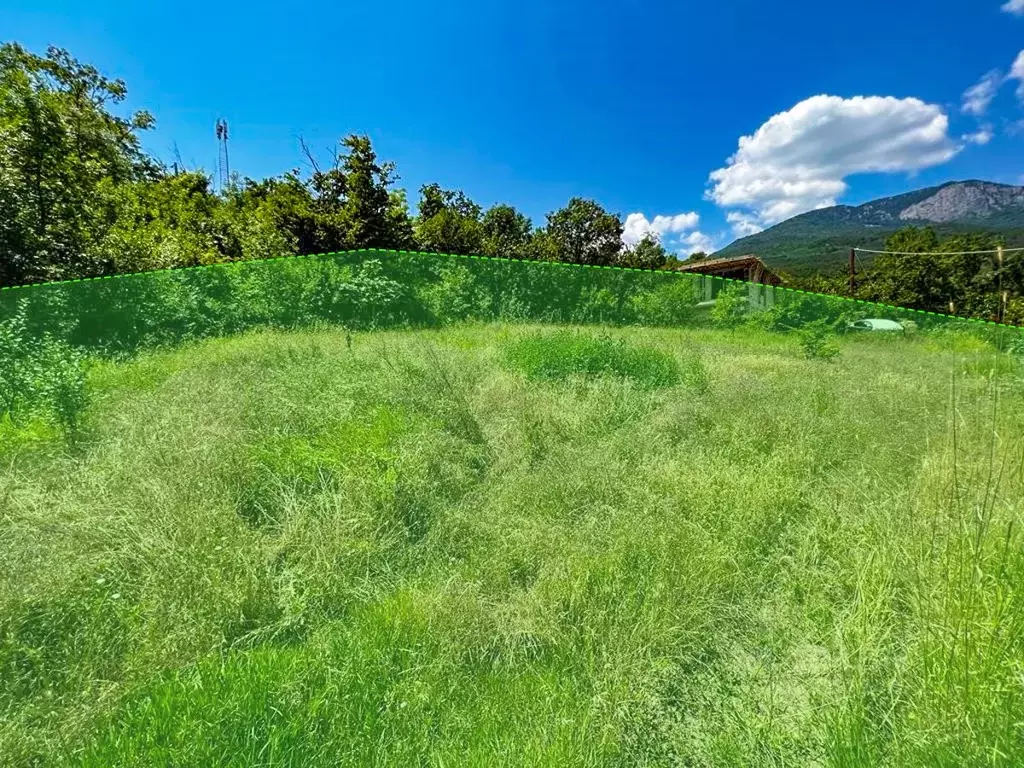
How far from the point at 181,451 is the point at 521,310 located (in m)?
5.36

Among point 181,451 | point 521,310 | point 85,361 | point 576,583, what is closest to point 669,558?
point 576,583

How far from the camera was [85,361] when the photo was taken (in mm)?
3885

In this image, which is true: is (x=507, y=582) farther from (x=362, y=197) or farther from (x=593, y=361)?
(x=362, y=197)

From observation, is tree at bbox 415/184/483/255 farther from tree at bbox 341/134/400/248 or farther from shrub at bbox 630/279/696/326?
shrub at bbox 630/279/696/326

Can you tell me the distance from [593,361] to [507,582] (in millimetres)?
3190

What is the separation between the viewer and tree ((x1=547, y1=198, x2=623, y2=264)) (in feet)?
68.9

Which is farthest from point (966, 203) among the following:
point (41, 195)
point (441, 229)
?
point (41, 195)

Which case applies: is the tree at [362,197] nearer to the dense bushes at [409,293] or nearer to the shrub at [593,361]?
the dense bushes at [409,293]

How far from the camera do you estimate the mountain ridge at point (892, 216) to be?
7169cm

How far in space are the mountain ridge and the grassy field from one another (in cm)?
7236

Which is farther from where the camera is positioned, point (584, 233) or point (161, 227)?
point (584, 233)

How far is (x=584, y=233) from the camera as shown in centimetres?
2122

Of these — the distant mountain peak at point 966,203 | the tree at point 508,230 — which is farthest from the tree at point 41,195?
the distant mountain peak at point 966,203

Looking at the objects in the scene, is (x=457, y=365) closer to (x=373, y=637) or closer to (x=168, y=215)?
(x=373, y=637)
